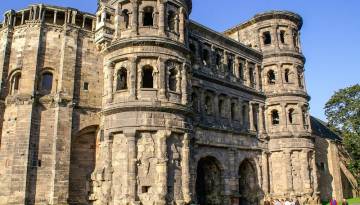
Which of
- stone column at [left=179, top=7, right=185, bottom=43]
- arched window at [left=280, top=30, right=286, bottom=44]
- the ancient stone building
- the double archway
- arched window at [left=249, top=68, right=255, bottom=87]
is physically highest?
arched window at [left=280, top=30, right=286, bottom=44]

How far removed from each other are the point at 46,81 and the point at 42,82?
25 cm

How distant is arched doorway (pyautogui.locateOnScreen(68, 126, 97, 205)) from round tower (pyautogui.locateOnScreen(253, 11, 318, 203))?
14.9 meters

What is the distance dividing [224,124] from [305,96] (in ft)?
29.9

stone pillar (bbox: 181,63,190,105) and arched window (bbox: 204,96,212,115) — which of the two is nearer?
stone pillar (bbox: 181,63,190,105)

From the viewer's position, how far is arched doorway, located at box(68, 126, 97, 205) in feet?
75.3

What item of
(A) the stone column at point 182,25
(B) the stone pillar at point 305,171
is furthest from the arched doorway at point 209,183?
(A) the stone column at point 182,25

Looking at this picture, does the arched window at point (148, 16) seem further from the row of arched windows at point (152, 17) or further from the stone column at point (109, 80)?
the stone column at point (109, 80)

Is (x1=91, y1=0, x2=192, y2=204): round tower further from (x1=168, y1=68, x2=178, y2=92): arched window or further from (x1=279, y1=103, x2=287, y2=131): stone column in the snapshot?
(x1=279, y1=103, x2=287, y2=131): stone column

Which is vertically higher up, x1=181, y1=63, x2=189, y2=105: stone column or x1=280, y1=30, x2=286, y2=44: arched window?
x1=280, y1=30, x2=286, y2=44: arched window

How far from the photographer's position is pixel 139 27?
23016 mm

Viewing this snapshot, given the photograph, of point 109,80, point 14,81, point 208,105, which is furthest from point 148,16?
point 14,81

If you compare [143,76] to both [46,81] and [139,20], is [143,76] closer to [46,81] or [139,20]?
[139,20]

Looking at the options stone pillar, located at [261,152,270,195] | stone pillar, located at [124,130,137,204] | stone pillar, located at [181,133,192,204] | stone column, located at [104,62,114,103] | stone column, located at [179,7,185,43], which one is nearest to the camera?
stone pillar, located at [124,130,137,204]

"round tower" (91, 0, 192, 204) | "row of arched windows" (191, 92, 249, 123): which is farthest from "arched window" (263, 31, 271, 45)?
"round tower" (91, 0, 192, 204)
